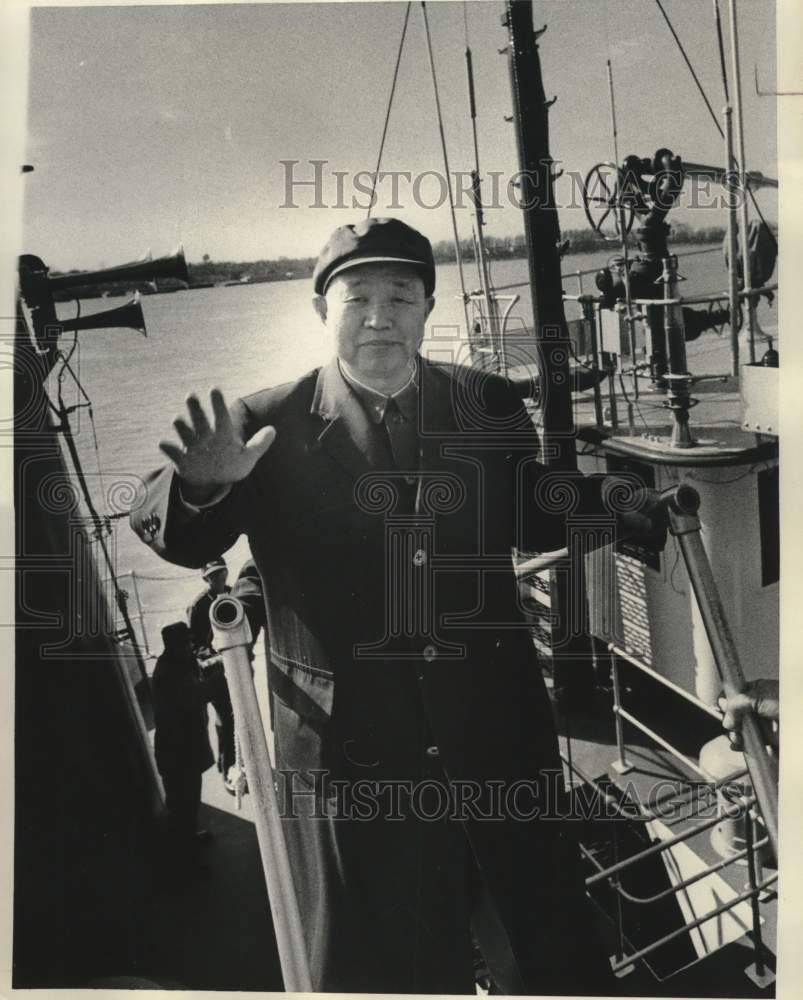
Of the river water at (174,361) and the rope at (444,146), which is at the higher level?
the rope at (444,146)

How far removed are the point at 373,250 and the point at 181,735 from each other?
1145 mm

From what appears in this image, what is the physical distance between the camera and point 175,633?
1679mm

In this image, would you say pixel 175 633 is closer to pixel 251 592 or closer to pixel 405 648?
pixel 251 592

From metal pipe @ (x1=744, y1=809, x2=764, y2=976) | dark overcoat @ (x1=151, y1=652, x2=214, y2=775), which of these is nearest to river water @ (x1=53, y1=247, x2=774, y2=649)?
dark overcoat @ (x1=151, y1=652, x2=214, y2=775)

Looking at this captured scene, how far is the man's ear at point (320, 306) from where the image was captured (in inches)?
58.9

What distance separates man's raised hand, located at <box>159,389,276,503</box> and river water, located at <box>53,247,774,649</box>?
28 cm

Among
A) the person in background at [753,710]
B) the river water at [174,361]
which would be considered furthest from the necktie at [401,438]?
the person in background at [753,710]

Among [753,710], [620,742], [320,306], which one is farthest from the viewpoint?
[620,742]

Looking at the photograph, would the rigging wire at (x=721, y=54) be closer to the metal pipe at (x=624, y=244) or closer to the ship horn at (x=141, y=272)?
the metal pipe at (x=624, y=244)

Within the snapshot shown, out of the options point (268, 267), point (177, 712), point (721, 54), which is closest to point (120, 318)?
point (268, 267)

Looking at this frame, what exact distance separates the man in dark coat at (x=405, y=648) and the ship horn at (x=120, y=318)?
0.28 meters

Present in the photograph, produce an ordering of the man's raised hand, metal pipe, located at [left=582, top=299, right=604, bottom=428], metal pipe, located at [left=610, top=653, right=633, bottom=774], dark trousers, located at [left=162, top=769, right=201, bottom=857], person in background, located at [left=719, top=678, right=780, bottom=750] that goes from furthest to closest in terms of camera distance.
A: 1. metal pipe, located at [left=610, top=653, right=633, bottom=774]
2. metal pipe, located at [left=582, top=299, right=604, bottom=428]
3. dark trousers, located at [left=162, top=769, right=201, bottom=857]
4. person in background, located at [left=719, top=678, right=780, bottom=750]
5. the man's raised hand

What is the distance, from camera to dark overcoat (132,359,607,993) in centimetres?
149

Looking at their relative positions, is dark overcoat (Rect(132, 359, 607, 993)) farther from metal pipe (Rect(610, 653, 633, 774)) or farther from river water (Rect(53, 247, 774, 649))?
metal pipe (Rect(610, 653, 633, 774))
